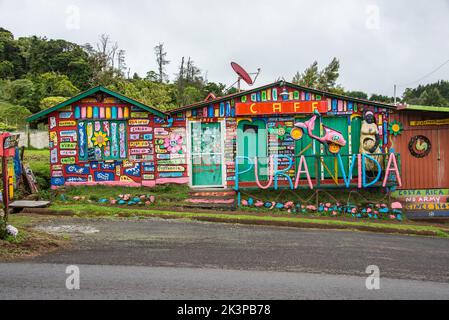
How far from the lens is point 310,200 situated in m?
15.5

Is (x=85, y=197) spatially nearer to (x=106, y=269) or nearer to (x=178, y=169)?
(x=178, y=169)

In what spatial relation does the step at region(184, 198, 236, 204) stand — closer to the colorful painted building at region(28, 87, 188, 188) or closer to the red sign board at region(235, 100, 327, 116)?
the colorful painted building at region(28, 87, 188, 188)

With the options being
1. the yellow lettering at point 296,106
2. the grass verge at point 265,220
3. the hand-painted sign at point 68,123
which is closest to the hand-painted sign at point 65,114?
the hand-painted sign at point 68,123

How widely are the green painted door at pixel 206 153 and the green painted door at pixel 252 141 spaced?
718mm

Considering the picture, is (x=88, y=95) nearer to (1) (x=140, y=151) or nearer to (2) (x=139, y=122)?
(2) (x=139, y=122)

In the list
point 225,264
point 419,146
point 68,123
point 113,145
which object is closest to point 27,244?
point 225,264

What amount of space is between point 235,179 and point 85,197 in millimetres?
4805

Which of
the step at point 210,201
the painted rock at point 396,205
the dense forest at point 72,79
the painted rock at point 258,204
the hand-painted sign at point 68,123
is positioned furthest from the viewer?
the dense forest at point 72,79

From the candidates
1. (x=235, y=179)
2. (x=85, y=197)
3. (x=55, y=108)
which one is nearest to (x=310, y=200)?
(x=235, y=179)

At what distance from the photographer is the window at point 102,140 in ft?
51.8

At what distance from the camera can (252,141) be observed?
16.2 meters

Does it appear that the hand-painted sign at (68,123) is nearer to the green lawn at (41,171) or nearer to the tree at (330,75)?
the green lawn at (41,171)

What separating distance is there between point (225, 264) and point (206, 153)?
8362mm

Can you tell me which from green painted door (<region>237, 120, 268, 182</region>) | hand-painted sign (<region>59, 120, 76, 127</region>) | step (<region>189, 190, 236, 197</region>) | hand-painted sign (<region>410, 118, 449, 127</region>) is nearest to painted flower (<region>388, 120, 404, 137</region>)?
hand-painted sign (<region>410, 118, 449, 127</region>)
